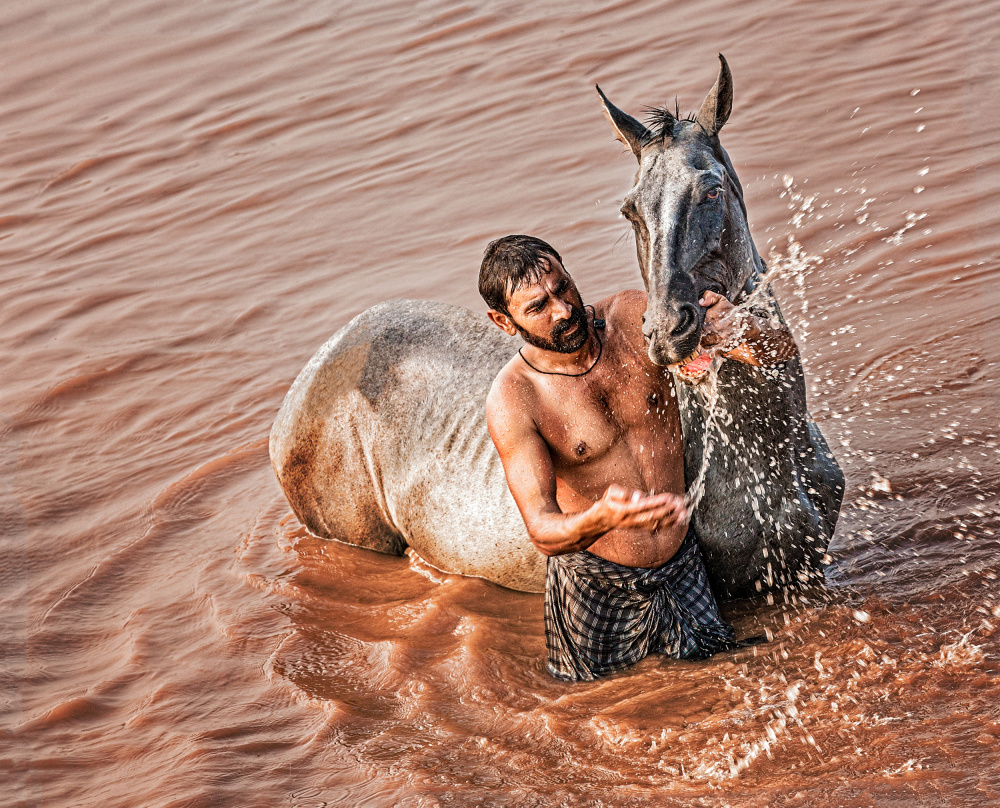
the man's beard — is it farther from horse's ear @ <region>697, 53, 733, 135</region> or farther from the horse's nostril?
horse's ear @ <region>697, 53, 733, 135</region>

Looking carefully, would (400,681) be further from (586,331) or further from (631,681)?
(586,331)

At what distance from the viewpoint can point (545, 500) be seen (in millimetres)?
2953

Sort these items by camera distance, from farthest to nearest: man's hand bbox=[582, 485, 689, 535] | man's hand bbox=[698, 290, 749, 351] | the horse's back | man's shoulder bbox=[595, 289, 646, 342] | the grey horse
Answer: the horse's back, man's shoulder bbox=[595, 289, 646, 342], the grey horse, man's hand bbox=[698, 290, 749, 351], man's hand bbox=[582, 485, 689, 535]

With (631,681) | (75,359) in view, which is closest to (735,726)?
(631,681)

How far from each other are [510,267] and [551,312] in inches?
7.1

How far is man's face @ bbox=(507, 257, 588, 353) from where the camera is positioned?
3.05 meters

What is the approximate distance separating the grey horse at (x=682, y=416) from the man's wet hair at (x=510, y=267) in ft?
1.13

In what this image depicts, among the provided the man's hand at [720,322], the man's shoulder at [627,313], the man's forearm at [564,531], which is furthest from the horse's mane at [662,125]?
the man's forearm at [564,531]

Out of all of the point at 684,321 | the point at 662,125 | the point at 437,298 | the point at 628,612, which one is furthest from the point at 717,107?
the point at 437,298

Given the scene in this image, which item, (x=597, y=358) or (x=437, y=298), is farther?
(x=437, y=298)

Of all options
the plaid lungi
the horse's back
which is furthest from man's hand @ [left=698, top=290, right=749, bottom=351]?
the horse's back

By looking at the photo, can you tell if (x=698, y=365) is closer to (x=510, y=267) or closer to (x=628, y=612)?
(x=510, y=267)

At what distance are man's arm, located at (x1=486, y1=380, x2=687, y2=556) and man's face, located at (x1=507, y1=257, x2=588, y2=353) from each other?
208 mm

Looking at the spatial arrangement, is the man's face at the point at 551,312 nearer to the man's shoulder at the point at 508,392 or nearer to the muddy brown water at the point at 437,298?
the man's shoulder at the point at 508,392
